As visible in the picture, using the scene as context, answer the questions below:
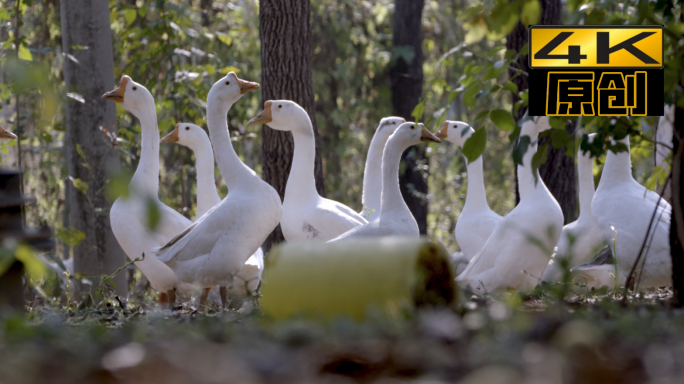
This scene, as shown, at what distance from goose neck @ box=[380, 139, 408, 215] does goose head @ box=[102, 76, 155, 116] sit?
2.33 metres

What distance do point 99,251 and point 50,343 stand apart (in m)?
5.01

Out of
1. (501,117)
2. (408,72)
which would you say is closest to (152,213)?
(501,117)

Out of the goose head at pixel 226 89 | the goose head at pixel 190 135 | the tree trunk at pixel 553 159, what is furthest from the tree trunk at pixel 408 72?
the goose head at pixel 226 89

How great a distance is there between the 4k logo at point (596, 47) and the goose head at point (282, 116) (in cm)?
268

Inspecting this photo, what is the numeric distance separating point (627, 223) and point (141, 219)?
369 cm

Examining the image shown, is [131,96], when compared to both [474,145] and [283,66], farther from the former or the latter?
[474,145]

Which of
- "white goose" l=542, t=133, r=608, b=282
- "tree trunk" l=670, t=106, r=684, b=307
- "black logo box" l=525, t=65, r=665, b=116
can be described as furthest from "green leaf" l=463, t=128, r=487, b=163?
"white goose" l=542, t=133, r=608, b=282

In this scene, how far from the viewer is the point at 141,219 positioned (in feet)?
16.2

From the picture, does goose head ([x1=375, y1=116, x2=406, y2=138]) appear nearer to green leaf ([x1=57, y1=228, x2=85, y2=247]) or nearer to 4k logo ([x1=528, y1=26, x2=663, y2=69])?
green leaf ([x1=57, y1=228, x2=85, y2=247])

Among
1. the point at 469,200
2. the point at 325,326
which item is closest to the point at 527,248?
the point at 469,200

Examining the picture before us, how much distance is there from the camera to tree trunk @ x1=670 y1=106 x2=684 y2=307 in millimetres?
2701

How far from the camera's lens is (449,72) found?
15.4m

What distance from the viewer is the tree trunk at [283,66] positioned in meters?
6.52

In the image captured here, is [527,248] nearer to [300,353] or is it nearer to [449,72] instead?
[300,353]
